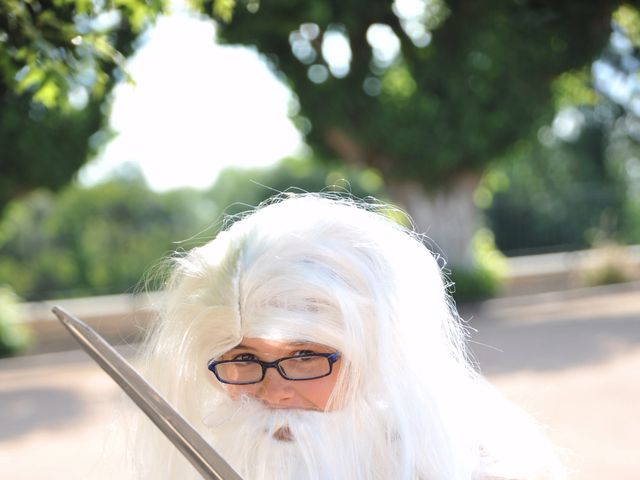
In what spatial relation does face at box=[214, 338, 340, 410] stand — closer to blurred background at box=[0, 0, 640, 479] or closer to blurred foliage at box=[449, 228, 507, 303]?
blurred background at box=[0, 0, 640, 479]

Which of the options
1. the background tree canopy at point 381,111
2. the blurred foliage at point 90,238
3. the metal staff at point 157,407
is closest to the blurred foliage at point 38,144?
the background tree canopy at point 381,111

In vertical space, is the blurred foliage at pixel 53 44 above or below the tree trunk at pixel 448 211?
below

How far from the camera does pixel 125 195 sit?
63.1 feet

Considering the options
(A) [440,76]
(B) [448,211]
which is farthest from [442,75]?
(B) [448,211]

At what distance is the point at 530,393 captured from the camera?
738 centimetres

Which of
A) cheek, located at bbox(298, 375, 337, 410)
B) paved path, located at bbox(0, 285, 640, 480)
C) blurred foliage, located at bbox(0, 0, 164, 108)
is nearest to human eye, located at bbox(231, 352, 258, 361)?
cheek, located at bbox(298, 375, 337, 410)

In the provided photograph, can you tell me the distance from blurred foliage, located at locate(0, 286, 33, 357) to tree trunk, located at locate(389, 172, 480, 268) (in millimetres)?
6021

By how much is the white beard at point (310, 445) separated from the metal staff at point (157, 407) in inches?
16.8

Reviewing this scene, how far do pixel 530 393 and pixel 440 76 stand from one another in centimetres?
710

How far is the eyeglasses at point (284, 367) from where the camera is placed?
1.58 metres

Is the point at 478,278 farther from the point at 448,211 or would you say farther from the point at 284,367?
the point at 284,367

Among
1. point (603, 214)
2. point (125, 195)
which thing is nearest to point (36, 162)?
point (125, 195)

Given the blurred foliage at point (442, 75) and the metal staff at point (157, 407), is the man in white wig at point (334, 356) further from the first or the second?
the blurred foliage at point (442, 75)

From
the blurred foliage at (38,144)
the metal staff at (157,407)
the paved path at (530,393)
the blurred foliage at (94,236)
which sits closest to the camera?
the metal staff at (157,407)
